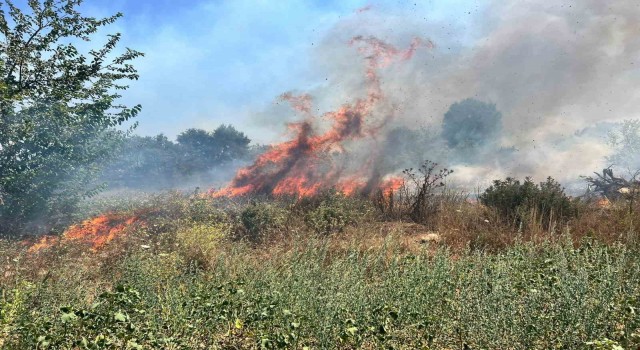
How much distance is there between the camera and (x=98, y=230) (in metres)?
12.1

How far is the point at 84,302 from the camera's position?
461cm

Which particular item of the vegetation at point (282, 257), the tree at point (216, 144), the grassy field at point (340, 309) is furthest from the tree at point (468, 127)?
the tree at point (216, 144)

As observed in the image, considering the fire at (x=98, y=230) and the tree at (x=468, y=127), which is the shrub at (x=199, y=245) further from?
the tree at (x=468, y=127)

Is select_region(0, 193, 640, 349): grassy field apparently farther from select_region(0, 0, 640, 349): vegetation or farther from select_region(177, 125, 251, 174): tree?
select_region(177, 125, 251, 174): tree

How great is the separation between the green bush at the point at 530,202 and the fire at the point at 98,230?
10.2 m

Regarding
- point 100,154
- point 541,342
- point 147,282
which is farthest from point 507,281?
point 100,154

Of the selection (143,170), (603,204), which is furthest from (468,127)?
(143,170)

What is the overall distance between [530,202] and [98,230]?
40.9 ft

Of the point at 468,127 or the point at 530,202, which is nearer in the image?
the point at 530,202

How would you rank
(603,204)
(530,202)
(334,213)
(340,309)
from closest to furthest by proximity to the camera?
(340,309)
(530,202)
(334,213)
(603,204)

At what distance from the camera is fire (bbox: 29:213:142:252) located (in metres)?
10.3

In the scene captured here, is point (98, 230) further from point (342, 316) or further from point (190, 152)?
point (190, 152)

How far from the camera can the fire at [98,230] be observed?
1031cm

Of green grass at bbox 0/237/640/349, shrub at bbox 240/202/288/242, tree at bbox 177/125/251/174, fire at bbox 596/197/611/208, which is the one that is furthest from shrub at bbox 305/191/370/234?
tree at bbox 177/125/251/174
